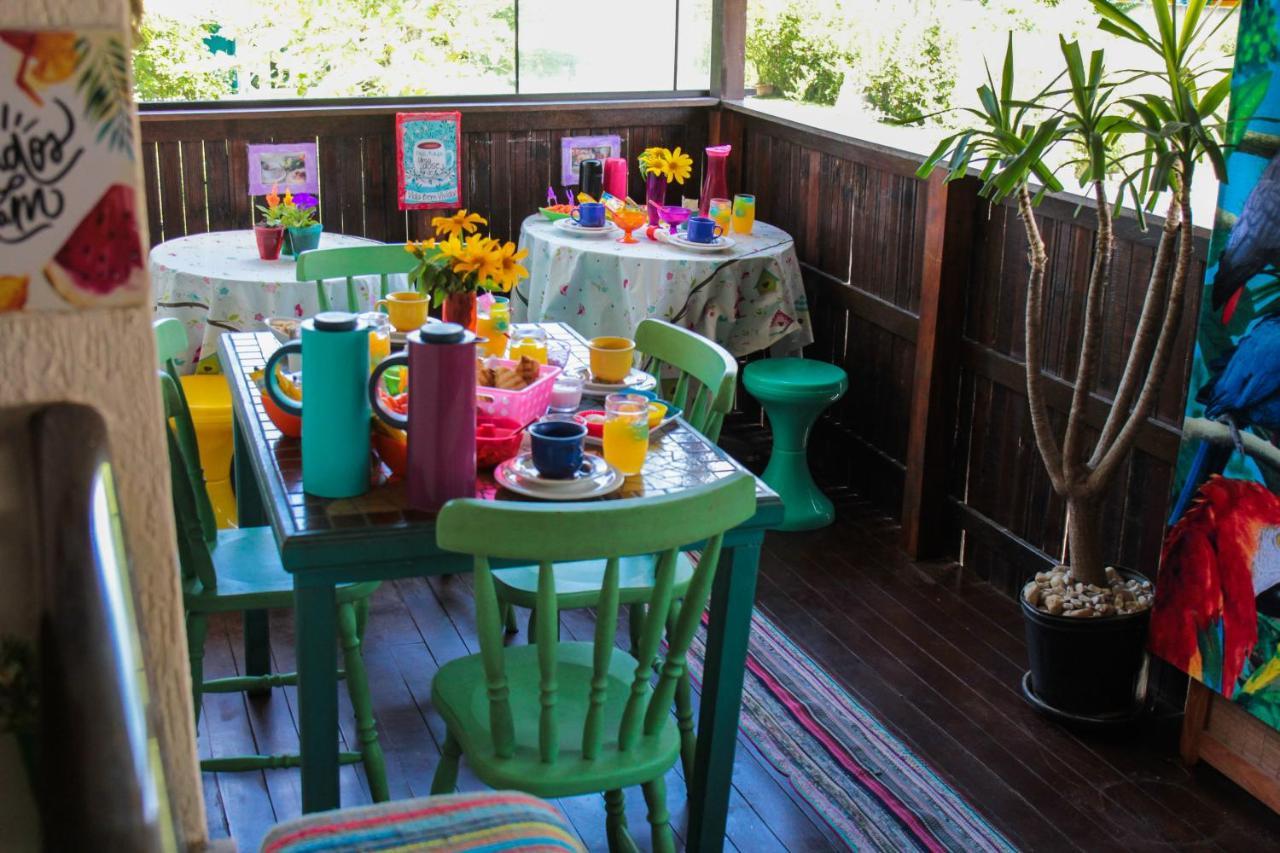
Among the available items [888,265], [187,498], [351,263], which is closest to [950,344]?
[888,265]

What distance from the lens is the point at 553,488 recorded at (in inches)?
83.9

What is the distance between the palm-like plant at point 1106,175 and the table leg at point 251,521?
5.36 feet

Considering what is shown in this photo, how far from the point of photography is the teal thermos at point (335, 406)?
201 centimetres

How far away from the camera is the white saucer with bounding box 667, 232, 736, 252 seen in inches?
164

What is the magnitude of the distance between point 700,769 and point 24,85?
6.18ft

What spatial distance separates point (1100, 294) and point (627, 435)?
125cm

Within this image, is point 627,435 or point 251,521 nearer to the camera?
point 627,435

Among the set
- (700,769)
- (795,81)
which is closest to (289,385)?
(700,769)

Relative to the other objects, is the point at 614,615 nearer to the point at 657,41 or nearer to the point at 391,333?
the point at 391,333

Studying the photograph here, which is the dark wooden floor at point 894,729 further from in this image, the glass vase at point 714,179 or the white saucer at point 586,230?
the glass vase at point 714,179

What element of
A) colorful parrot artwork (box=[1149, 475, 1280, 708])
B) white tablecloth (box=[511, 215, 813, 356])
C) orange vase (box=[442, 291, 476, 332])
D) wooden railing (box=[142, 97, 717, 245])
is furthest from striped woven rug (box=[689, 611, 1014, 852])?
wooden railing (box=[142, 97, 717, 245])

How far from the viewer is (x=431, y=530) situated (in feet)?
6.50

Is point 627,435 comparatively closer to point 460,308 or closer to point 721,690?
point 721,690

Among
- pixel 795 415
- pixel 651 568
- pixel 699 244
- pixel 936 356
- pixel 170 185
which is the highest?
pixel 170 185
